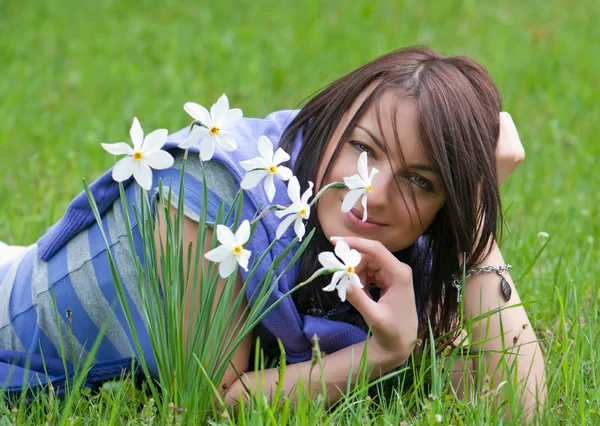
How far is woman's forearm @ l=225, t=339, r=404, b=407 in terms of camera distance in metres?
1.98

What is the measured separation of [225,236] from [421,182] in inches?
25.5

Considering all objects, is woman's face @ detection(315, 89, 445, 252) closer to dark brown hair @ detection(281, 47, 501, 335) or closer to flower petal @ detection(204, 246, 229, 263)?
dark brown hair @ detection(281, 47, 501, 335)

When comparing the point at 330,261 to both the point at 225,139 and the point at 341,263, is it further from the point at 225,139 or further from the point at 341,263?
the point at 225,139

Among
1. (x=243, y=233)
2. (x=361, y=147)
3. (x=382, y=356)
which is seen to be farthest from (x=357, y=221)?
(x=243, y=233)

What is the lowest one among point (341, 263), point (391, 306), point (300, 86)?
point (391, 306)

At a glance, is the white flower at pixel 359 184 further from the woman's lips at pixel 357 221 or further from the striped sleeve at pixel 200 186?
the striped sleeve at pixel 200 186

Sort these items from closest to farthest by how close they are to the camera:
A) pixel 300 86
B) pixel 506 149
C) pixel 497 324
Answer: pixel 506 149 < pixel 497 324 < pixel 300 86

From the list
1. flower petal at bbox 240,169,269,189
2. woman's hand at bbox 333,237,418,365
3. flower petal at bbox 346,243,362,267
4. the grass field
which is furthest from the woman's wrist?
flower petal at bbox 240,169,269,189

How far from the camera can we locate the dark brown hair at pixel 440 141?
1953 mm

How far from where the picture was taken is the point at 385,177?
1.92m

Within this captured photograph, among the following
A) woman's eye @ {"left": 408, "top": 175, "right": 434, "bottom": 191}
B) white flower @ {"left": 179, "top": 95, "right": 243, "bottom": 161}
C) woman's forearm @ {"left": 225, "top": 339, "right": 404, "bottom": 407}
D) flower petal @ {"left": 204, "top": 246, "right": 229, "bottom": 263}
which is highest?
white flower @ {"left": 179, "top": 95, "right": 243, "bottom": 161}

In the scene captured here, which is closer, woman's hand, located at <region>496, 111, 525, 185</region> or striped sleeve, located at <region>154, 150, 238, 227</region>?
striped sleeve, located at <region>154, 150, 238, 227</region>

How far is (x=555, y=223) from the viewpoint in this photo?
11.3 ft

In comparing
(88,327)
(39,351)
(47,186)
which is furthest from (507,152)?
(47,186)
